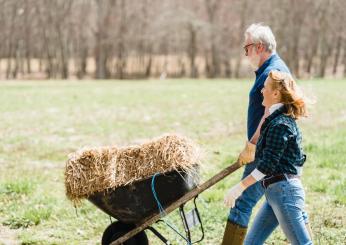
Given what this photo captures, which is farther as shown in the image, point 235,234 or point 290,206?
point 235,234

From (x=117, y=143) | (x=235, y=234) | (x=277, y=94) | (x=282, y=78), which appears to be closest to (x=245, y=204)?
(x=235, y=234)

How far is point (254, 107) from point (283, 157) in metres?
0.99

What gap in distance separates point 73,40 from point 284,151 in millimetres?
75568

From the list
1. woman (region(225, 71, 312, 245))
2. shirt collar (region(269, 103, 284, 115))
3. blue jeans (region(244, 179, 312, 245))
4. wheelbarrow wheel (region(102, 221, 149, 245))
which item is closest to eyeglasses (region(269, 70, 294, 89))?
woman (region(225, 71, 312, 245))

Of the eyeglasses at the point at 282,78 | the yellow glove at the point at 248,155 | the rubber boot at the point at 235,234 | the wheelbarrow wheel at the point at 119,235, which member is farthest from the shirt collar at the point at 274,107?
the wheelbarrow wheel at the point at 119,235

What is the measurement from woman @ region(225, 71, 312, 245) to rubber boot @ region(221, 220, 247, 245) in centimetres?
89

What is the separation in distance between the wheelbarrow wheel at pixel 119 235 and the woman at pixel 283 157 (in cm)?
125

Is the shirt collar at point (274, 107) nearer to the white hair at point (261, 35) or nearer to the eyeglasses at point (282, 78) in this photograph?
the eyeglasses at point (282, 78)

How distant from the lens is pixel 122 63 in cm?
7369

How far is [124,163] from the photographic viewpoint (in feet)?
18.1

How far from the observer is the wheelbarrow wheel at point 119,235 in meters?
5.79

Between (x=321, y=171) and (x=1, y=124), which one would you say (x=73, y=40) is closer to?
(x=1, y=124)

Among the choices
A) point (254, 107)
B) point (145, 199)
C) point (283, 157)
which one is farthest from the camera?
point (254, 107)

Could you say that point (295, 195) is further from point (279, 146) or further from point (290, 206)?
point (279, 146)
